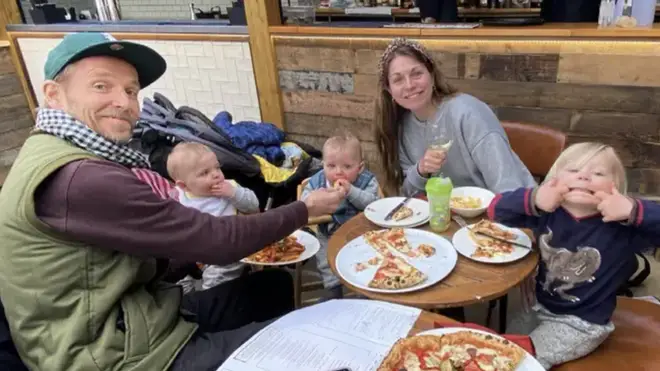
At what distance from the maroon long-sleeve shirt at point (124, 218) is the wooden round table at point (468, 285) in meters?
0.45

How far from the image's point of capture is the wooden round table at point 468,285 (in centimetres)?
138

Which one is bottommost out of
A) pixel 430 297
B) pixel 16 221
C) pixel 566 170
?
pixel 430 297

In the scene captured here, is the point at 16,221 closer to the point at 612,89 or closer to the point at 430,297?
the point at 430,297

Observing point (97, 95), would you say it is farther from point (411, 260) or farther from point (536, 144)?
point (536, 144)

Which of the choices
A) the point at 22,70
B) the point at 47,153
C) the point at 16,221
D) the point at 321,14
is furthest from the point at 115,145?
the point at 22,70

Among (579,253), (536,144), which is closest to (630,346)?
(579,253)

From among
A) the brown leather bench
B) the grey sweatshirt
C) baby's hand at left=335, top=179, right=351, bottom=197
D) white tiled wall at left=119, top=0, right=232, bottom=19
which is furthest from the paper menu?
white tiled wall at left=119, top=0, right=232, bottom=19

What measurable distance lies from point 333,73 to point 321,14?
200cm

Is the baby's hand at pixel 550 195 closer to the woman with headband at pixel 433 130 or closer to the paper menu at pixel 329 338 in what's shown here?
the woman with headband at pixel 433 130

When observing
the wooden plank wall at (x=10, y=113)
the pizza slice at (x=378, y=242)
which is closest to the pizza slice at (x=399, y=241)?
the pizza slice at (x=378, y=242)

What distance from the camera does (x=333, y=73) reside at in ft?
11.5

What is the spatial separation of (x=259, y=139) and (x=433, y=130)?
4.72ft

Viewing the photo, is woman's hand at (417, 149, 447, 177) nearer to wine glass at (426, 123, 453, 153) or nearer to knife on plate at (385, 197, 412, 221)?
wine glass at (426, 123, 453, 153)

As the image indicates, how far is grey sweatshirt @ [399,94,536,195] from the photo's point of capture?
195 centimetres
